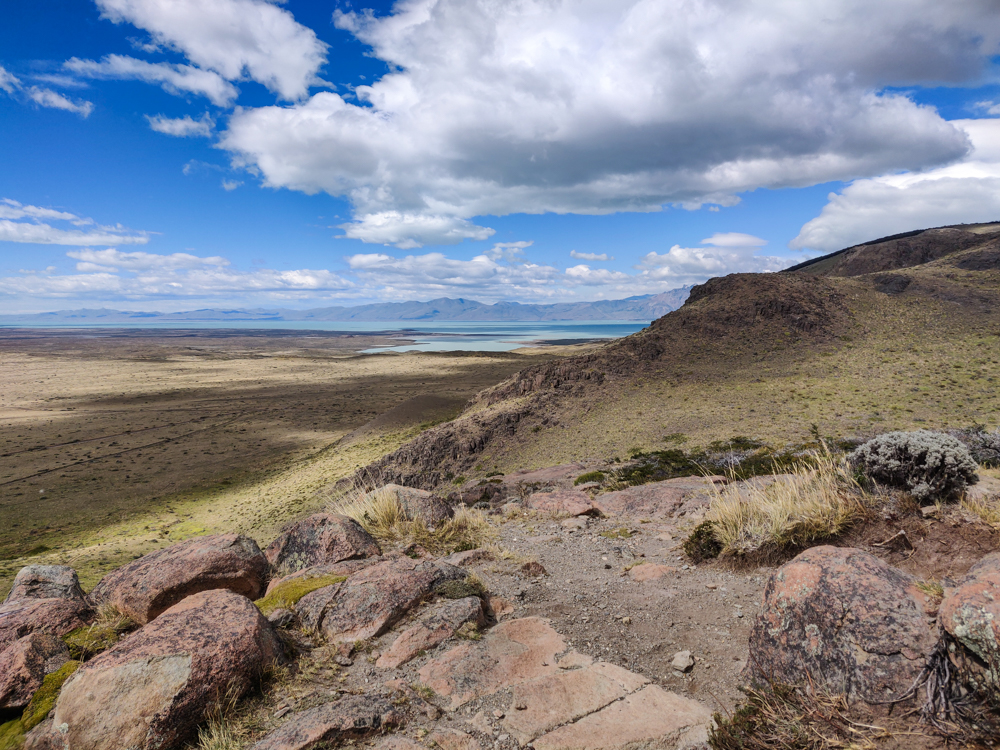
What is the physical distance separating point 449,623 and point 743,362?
22.1 metres

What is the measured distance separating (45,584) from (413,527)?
4.72m

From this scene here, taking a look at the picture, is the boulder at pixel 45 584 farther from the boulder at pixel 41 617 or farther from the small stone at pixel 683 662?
the small stone at pixel 683 662

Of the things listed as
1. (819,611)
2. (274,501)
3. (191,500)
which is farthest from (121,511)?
(819,611)

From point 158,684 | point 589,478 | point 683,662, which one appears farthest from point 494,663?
point 589,478

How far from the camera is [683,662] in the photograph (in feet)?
13.9

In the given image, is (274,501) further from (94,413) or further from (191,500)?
(94,413)

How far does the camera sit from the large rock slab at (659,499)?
976cm

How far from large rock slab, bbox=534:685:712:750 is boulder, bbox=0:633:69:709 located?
13.4 ft

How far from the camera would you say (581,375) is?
23609 millimetres

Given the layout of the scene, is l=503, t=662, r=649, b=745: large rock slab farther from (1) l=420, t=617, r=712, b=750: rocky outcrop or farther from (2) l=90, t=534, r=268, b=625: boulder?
(2) l=90, t=534, r=268, b=625: boulder

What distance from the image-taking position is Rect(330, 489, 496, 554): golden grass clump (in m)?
8.24

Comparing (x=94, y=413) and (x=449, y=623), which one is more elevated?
(x=449, y=623)

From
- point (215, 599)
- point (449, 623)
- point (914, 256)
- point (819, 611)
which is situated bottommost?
point (449, 623)

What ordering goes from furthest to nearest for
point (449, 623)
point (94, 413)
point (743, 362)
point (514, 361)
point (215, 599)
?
point (514, 361)
point (94, 413)
point (743, 362)
point (449, 623)
point (215, 599)
